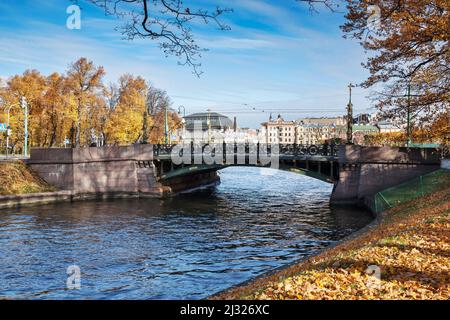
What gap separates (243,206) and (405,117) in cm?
1733

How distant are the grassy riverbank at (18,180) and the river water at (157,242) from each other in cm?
344

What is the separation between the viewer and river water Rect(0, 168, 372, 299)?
1541 cm

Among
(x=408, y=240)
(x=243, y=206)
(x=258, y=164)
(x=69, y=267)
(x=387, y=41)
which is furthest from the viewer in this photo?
(x=258, y=164)

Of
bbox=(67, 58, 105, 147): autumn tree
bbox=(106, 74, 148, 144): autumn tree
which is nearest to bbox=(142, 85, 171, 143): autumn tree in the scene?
bbox=(106, 74, 148, 144): autumn tree

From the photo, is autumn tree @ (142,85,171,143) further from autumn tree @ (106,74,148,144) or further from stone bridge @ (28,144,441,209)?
stone bridge @ (28,144,441,209)

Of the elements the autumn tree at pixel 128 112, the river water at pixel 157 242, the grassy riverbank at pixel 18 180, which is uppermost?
the autumn tree at pixel 128 112

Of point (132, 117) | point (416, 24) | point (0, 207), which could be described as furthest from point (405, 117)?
point (132, 117)

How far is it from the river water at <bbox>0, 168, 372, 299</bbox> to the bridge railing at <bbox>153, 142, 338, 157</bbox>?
418cm

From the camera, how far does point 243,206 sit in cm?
3653

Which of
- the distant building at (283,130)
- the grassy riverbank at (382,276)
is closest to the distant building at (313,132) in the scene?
the distant building at (283,130)

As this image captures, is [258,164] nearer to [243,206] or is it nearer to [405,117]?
[243,206]

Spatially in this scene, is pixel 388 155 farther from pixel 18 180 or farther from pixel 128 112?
pixel 128 112

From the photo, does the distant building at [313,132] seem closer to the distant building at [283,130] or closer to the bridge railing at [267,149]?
the distant building at [283,130]

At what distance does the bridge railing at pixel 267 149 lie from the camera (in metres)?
37.8
